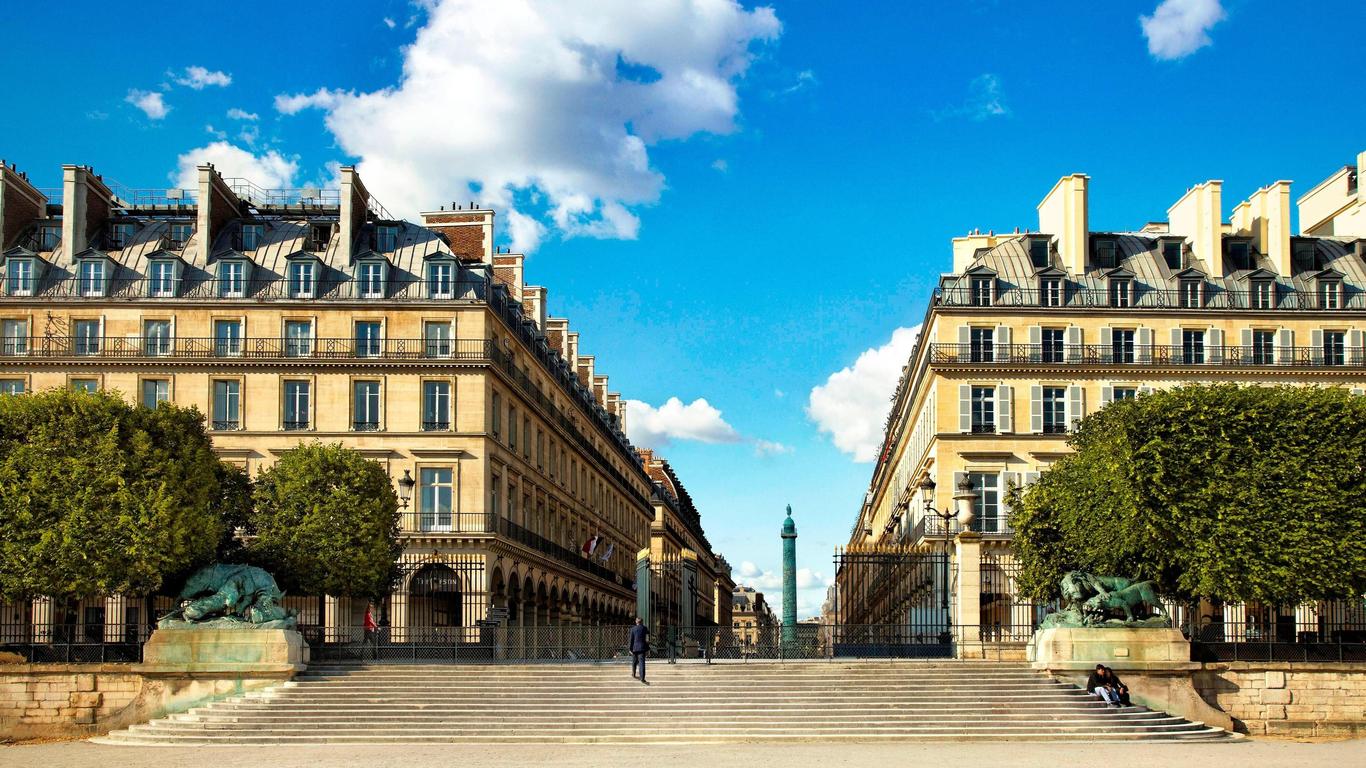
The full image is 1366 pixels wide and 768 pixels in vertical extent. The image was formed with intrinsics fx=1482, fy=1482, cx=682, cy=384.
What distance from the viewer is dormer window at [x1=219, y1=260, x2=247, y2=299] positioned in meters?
50.2

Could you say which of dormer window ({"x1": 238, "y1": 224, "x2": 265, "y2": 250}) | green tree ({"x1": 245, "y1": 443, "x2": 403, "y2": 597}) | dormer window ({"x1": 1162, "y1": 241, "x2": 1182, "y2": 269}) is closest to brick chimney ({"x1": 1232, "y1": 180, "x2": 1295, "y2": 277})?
dormer window ({"x1": 1162, "y1": 241, "x2": 1182, "y2": 269})

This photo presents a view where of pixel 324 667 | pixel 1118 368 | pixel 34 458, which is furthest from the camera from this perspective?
pixel 1118 368

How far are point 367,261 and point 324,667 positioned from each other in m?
21.2

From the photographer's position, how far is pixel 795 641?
110 ft

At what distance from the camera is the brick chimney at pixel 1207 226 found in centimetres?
5547

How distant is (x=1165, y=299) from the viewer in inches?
2135

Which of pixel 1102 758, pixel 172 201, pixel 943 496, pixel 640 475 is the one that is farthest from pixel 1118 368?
pixel 640 475

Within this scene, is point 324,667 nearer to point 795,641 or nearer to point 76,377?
point 795,641

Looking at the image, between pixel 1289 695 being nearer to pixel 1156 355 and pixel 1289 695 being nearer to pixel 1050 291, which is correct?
pixel 1156 355

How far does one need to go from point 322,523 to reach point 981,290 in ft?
84.8

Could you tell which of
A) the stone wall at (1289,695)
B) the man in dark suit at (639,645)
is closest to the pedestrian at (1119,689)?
the stone wall at (1289,695)

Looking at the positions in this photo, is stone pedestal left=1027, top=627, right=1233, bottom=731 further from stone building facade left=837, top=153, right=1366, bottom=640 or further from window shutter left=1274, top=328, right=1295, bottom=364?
window shutter left=1274, top=328, right=1295, bottom=364

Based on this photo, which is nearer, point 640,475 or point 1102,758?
point 1102,758

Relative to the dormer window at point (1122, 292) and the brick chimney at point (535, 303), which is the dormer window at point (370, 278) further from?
the dormer window at point (1122, 292)
